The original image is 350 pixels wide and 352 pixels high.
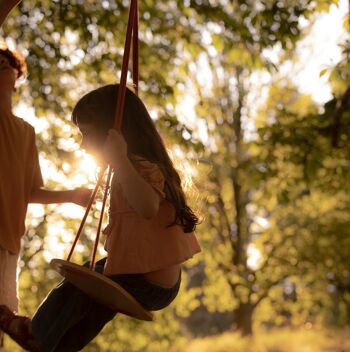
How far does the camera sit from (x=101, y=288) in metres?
2.46

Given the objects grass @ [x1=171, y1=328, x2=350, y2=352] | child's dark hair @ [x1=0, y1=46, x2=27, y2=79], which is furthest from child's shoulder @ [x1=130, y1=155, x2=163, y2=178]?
grass @ [x1=171, y1=328, x2=350, y2=352]

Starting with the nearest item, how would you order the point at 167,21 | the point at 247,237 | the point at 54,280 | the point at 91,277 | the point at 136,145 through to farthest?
the point at 91,277
the point at 136,145
the point at 167,21
the point at 54,280
the point at 247,237

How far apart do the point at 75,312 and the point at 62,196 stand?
0.73 m

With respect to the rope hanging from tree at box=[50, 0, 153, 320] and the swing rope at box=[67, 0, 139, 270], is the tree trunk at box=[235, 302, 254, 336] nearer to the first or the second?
the swing rope at box=[67, 0, 139, 270]

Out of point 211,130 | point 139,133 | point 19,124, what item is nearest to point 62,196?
point 19,124

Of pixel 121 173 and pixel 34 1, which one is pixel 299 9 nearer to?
pixel 34 1

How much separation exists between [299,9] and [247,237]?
1080cm

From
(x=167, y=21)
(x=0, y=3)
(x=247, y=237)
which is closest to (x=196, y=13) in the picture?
(x=167, y=21)

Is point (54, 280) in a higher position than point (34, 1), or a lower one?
lower

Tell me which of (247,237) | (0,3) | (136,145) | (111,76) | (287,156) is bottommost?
(136,145)

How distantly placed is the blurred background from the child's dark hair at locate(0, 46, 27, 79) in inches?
27.9

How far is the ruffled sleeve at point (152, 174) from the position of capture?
8.63 feet

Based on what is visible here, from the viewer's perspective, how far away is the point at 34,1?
606 cm

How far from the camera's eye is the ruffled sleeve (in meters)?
2.63
